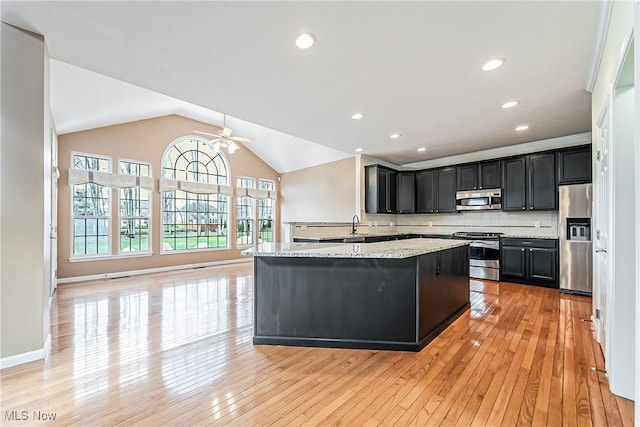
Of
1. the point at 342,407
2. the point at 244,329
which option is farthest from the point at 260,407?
the point at 244,329

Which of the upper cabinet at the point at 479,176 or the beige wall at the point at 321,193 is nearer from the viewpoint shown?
the upper cabinet at the point at 479,176

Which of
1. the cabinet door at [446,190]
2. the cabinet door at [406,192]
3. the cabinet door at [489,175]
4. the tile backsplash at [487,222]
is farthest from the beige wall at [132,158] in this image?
the cabinet door at [489,175]

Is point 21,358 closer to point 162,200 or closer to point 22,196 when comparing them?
point 22,196

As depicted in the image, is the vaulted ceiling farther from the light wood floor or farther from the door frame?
the light wood floor

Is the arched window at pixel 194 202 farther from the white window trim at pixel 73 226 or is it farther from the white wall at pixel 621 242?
the white wall at pixel 621 242

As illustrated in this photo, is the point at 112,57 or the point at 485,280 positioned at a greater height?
the point at 112,57

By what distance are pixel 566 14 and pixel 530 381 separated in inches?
104

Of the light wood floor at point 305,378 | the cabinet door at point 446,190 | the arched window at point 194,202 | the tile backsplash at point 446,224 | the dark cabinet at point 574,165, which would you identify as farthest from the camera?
the arched window at point 194,202

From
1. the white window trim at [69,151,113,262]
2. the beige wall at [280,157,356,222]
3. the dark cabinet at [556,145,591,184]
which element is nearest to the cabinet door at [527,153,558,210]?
the dark cabinet at [556,145,591,184]

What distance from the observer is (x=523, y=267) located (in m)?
5.20

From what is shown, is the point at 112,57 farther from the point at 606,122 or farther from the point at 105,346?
Answer: the point at 606,122

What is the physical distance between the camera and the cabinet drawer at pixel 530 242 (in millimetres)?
4881

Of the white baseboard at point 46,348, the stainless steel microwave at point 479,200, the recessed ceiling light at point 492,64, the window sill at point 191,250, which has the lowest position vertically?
the white baseboard at point 46,348

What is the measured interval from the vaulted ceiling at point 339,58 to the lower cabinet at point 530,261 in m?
1.95
